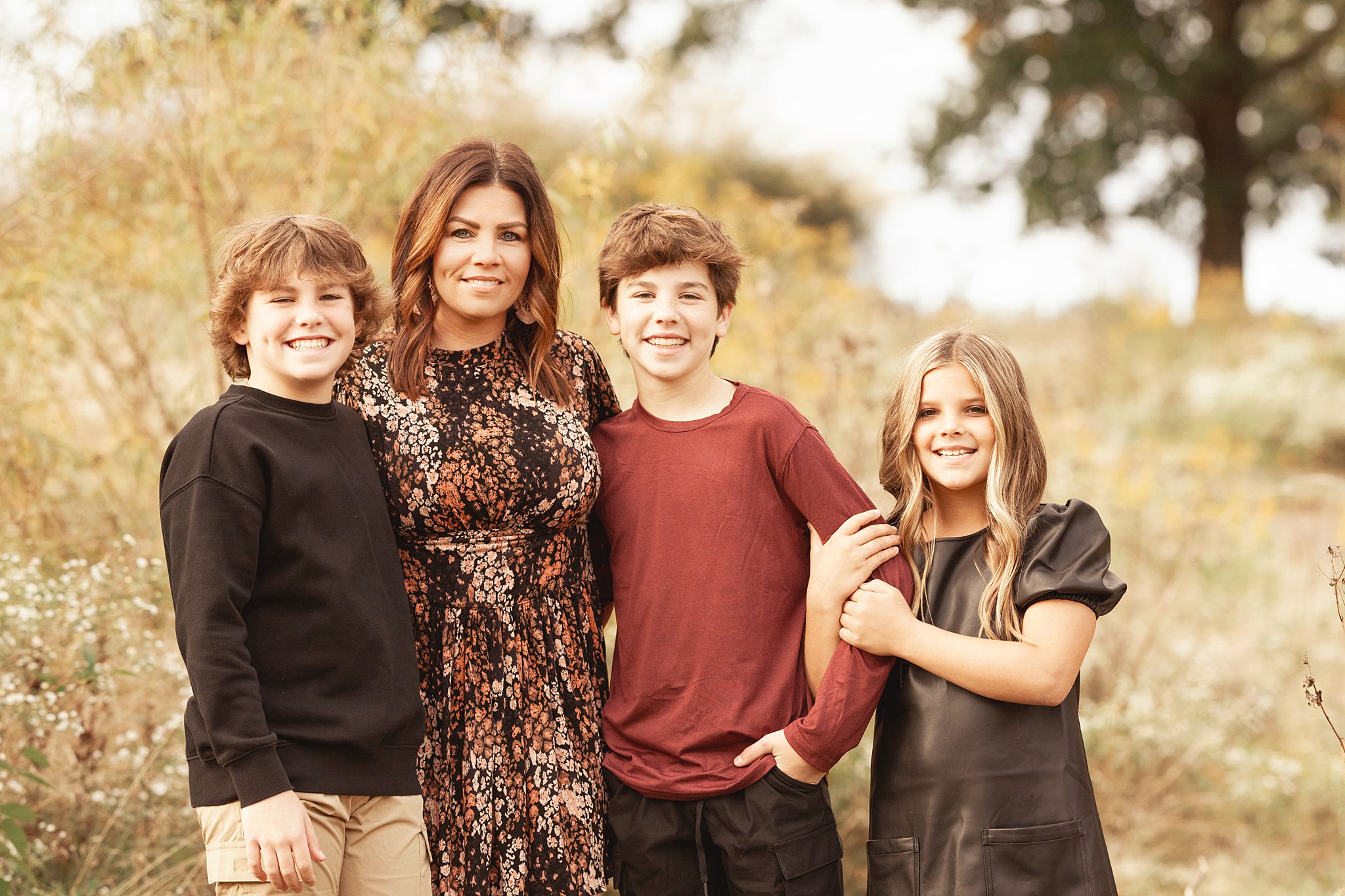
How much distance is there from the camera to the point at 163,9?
3.70 metres

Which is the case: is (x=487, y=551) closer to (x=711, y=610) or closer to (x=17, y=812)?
(x=711, y=610)

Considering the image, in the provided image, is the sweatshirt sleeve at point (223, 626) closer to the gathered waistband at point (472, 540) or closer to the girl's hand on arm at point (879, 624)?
the gathered waistband at point (472, 540)

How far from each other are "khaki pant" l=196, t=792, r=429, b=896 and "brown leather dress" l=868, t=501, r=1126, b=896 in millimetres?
847

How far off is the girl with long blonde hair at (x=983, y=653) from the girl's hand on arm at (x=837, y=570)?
12mm

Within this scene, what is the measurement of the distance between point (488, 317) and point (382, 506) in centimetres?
48

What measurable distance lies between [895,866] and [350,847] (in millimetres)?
971

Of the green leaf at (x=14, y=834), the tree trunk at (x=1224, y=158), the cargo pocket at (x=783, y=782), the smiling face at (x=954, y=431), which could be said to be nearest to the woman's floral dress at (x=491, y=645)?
the cargo pocket at (x=783, y=782)

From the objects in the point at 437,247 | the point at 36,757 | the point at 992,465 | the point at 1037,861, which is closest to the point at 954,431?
the point at 992,465

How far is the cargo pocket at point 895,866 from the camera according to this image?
2.12m

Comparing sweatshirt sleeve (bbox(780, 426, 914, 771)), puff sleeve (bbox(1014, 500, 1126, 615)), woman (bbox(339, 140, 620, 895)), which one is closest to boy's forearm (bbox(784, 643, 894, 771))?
sweatshirt sleeve (bbox(780, 426, 914, 771))

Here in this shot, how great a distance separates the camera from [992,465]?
2.19m

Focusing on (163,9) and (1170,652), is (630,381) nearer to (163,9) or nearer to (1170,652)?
(163,9)

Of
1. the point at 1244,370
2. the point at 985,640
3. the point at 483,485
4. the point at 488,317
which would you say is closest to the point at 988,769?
the point at 985,640

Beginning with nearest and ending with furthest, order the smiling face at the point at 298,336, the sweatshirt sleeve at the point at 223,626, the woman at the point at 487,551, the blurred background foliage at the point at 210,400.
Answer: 1. the sweatshirt sleeve at the point at 223,626
2. the smiling face at the point at 298,336
3. the woman at the point at 487,551
4. the blurred background foliage at the point at 210,400
